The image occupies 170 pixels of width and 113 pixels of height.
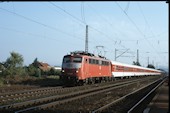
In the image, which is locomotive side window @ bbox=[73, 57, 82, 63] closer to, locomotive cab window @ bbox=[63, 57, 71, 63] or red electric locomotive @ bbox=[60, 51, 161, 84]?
red electric locomotive @ bbox=[60, 51, 161, 84]

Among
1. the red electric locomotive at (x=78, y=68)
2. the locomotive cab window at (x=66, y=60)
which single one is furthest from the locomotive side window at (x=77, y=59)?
the locomotive cab window at (x=66, y=60)

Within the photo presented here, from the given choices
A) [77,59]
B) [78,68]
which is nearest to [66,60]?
[77,59]

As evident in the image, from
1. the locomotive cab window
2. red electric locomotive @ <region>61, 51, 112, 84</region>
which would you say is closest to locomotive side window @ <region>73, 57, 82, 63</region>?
red electric locomotive @ <region>61, 51, 112, 84</region>

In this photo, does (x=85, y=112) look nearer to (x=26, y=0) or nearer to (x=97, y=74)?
(x=26, y=0)

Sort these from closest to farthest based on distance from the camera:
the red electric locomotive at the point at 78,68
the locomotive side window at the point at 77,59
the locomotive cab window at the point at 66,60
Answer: the red electric locomotive at the point at 78,68
the locomotive side window at the point at 77,59
the locomotive cab window at the point at 66,60

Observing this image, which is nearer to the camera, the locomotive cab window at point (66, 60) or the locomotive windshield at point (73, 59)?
the locomotive windshield at point (73, 59)

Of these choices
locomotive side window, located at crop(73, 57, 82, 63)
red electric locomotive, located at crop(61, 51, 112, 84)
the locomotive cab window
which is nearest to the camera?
red electric locomotive, located at crop(61, 51, 112, 84)

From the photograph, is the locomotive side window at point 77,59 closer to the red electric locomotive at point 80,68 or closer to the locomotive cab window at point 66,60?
the red electric locomotive at point 80,68

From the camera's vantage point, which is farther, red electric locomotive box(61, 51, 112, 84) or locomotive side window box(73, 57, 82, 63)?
locomotive side window box(73, 57, 82, 63)

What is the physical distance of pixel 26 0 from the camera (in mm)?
6570

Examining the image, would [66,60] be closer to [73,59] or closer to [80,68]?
[73,59]

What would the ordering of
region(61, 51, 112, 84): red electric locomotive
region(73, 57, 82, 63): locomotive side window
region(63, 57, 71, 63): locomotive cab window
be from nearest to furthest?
region(61, 51, 112, 84): red electric locomotive
region(73, 57, 82, 63): locomotive side window
region(63, 57, 71, 63): locomotive cab window

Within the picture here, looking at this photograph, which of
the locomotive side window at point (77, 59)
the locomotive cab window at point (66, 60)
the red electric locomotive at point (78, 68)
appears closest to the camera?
the red electric locomotive at point (78, 68)

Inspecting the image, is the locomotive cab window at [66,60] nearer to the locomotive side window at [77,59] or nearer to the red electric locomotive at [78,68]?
the red electric locomotive at [78,68]
